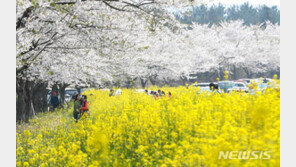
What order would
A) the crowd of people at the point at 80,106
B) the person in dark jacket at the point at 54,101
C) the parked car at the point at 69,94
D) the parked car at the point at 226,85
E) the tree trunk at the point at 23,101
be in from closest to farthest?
the parked car at the point at 226,85, the crowd of people at the point at 80,106, the tree trunk at the point at 23,101, the person in dark jacket at the point at 54,101, the parked car at the point at 69,94

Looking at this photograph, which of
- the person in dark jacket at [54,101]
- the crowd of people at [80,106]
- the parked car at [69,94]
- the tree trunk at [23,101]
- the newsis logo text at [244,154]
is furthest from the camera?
the parked car at [69,94]

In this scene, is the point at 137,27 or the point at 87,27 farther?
the point at 137,27

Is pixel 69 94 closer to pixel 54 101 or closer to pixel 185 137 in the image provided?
pixel 54 101

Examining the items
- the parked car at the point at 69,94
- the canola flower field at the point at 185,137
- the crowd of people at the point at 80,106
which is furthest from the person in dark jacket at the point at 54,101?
the canola flower field at the point at 185,137

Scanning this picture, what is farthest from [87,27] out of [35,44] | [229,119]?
[229,119]

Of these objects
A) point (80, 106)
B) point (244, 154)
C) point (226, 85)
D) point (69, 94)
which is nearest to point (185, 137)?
point (244, 154)

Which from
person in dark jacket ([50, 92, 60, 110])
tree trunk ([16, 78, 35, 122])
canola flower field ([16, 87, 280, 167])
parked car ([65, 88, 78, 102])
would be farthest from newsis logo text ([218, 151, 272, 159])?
parked car ([65, 88, 78, 102])

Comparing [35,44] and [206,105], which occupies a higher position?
[35,44]

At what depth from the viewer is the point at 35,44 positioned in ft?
27.2

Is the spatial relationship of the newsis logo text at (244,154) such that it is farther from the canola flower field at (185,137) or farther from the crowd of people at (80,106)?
the crowd of people at (80,106)

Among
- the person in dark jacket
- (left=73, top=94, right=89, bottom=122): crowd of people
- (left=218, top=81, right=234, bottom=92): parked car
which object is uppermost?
(left=218, top=81, right=234, bottom=92): parked car

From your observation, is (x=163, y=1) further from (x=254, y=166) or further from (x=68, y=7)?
(x=254, y=166)

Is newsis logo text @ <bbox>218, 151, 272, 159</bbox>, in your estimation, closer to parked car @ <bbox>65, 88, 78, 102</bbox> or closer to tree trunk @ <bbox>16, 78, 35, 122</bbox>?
tree trunk @ <bbox>16, 78, 35, 122</bbox>

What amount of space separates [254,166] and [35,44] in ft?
22.1
